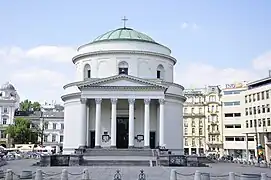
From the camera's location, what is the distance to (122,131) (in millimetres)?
56562

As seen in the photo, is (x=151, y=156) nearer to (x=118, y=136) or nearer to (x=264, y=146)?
(x=118, y=136)

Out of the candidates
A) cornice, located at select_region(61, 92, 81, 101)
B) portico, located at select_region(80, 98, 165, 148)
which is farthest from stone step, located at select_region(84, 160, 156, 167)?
cornice, located at select_region(61, 92, 81, 101)

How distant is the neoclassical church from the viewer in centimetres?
5216

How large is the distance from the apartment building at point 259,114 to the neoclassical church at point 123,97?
51.0ft

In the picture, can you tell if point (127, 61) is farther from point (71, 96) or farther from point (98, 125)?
point (98, 125)

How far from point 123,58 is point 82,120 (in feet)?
41.4

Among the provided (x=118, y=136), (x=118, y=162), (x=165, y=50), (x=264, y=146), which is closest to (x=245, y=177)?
(x=118, y=162)

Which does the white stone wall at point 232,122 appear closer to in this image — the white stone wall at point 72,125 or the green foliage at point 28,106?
the white stone wall at point 72,125

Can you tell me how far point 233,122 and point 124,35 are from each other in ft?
122

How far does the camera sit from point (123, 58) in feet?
197

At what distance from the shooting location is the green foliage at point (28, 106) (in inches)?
5052

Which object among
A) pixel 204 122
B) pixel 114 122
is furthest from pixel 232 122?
pixel 114 122

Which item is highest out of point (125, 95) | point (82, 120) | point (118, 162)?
point (125, 95)

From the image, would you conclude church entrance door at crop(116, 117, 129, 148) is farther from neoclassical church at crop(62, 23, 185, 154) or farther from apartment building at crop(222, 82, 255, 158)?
apartment building at crop(222, 82, 255, 158)
